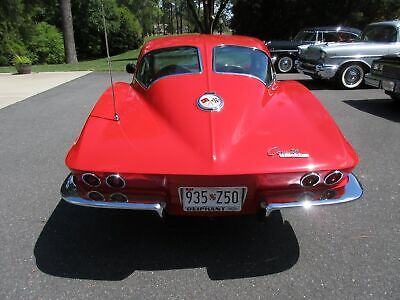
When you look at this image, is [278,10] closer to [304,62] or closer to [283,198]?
[304,62]

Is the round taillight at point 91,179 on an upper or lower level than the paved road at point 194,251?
upper

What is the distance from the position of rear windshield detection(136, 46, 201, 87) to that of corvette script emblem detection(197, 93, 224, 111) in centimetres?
52

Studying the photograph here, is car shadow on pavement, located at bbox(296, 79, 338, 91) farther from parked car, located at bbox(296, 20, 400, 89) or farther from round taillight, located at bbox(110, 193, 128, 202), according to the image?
round taillight, located at bbox(110, 193, 128, 202)

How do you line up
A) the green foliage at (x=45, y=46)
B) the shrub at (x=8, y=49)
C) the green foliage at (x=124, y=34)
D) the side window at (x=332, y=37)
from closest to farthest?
1. the side window at (x=332, y=37)
2. the shrub at (x=8, y=49)
3. the green foliage at (x=45, y=46)
4. the green foliage at (x=124, y=34)

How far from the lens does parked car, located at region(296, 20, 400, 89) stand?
9961mm

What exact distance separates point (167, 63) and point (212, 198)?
6.05 ft

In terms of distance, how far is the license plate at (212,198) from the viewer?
260cm

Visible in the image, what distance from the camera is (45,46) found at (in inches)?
1019

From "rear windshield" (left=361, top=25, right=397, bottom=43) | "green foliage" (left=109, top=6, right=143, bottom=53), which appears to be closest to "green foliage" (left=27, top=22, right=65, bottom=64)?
"green foliage" (left=109, top=6, right=143, bottom=53)

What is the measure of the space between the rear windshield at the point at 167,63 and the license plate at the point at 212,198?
59.3 inches

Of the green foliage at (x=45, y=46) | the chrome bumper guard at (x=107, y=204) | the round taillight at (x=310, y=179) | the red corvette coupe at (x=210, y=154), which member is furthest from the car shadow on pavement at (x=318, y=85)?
the green foliage at (x=45, y=46)

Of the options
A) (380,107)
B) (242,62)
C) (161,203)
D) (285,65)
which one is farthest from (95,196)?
(285,65)

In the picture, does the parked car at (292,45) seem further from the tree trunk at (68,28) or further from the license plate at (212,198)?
the license plate at (212,198)

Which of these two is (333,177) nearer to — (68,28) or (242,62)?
(242,62)
